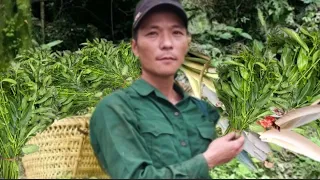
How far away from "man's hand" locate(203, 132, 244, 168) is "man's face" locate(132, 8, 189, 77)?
0.24 metres

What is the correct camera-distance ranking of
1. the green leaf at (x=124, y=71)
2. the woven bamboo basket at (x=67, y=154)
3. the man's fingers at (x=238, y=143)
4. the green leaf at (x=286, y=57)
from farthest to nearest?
the green leaf at (x=124, y=71) → the green leaf at (x=286, y=57) → the woven bamboo basket at (x=67, y=154) → the man's fingers at (x=238, y=143)

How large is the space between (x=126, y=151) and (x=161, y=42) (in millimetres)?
326

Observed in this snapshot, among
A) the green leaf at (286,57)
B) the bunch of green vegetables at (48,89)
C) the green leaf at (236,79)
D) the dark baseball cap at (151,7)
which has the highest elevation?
the dark baseball cap at (151,7)

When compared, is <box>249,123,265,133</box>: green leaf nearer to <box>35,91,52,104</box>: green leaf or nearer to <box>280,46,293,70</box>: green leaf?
<box>280,46,293,70</box>: green leaf

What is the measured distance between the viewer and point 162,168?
140cm

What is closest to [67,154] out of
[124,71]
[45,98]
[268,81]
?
[45,98]

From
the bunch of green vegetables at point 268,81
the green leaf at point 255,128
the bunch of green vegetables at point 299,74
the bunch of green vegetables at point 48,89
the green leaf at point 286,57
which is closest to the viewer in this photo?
the bunch of green vegetables at point 48,89

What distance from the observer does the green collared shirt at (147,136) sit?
139cm

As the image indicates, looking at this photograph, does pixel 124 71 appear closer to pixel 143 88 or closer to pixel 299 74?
pixel 299 74

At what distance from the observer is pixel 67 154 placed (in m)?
1.92

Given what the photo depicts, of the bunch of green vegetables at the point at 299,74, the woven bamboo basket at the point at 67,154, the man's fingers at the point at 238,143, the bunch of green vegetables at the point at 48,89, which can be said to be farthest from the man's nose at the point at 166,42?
the bunch of green vegetables at the point at 299,74

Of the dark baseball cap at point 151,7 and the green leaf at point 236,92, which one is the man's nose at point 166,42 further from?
the green leaf at point 236,92

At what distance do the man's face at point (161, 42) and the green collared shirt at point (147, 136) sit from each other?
69 mm

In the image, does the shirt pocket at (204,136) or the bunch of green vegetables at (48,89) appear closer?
the shirt pocket at (204,136)
